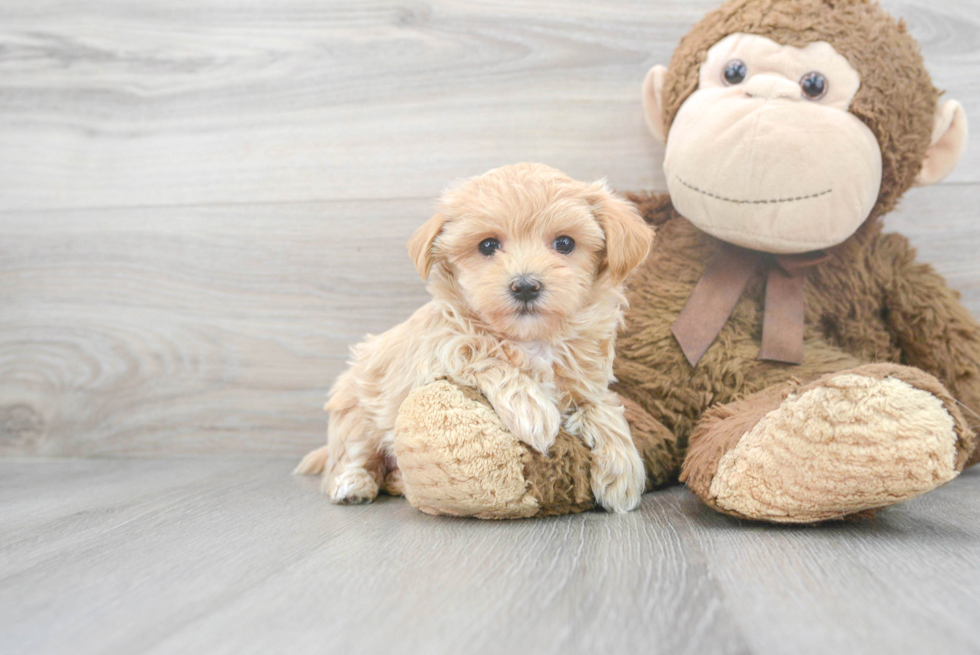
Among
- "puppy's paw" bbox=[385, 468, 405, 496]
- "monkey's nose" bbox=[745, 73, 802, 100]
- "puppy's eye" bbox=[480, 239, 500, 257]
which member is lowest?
"puppy's paw" bbox=[385, 468, 405, 496]

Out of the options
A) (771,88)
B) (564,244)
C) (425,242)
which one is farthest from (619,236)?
(771,88)

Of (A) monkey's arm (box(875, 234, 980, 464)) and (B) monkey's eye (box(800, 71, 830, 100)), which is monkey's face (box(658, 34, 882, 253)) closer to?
(B) monkey's eye (box(800, 71, 830, 100))

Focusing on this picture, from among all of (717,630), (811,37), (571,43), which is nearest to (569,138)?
(571,43)

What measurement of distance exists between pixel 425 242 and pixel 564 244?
178 millimetres

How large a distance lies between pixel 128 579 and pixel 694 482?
65 cm

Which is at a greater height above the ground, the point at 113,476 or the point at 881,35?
the point at 881,35

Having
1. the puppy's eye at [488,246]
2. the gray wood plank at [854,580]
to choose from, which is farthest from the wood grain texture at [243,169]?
the gray wood plank at [854,580]

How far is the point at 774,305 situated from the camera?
1.06 meters

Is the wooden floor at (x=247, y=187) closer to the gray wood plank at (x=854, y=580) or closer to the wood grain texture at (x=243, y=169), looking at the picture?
the wood grain texture at (x=243, y=169)

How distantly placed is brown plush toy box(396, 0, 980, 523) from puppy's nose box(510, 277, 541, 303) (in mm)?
143

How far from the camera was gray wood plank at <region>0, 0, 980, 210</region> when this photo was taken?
4.39 ft

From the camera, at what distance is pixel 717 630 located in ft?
1.74

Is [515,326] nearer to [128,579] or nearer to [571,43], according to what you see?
[128,579]

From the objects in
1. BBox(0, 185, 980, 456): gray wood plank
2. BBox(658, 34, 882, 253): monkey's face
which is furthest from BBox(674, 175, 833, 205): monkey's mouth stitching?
BBox(0, 185, 980, 456): gray wood plank
